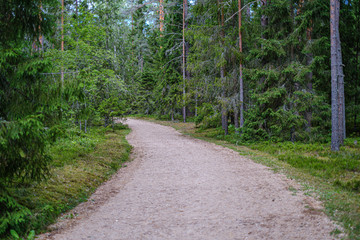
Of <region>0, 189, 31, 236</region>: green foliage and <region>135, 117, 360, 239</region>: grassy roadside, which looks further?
<region>135, 117, 360, 239</region>: grassy roadside

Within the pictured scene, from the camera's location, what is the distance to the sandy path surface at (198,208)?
15.4ft

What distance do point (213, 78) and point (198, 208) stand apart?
544 inches

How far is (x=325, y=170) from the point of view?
916 cm

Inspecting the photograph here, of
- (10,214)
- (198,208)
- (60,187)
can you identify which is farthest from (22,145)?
(198,208)

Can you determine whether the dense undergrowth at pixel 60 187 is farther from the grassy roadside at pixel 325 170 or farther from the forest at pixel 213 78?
the grassy roadside at pixel 325 170

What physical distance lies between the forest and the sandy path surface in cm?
119

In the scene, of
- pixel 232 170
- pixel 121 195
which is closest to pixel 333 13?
pixel 232 170

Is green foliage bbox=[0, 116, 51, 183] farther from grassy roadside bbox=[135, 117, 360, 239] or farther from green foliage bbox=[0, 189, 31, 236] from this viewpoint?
grassy roadside bbox=[135, 117, 360, 239]

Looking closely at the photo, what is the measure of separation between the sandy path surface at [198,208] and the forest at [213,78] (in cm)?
119

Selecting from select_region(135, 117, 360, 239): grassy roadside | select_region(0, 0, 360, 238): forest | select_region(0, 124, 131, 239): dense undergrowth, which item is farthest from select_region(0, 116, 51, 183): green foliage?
select_region(135, 117, 360, 239): grassy roadside

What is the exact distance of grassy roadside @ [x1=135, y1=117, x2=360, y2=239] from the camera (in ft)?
17.3

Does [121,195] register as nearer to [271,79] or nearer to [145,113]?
[271,79]

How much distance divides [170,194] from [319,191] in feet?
11.7

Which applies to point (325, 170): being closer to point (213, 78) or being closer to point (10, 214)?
point (10, 214)
